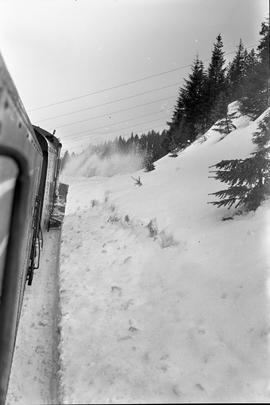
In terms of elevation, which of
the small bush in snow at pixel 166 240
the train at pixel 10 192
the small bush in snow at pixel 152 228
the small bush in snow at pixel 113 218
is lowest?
the small bush in snow at pixel 113 218

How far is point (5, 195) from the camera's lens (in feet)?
7.79

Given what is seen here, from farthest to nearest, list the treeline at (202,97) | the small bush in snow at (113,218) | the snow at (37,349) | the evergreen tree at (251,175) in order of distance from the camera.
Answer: the treeline at (202,97) → the small bush in snow at (113,218) → the evergreen tree at (251,175) → the snow at (37,349)

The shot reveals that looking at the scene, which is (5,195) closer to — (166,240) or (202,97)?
(166,240)

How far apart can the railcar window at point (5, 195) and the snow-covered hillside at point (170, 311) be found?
2.36 meters

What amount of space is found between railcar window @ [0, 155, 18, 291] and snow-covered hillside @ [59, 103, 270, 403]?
2.36 meters

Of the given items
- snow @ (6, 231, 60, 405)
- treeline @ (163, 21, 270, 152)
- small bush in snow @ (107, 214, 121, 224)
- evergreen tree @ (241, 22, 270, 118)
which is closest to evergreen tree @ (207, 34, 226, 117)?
treeline @ (163, 21, 270, 152)

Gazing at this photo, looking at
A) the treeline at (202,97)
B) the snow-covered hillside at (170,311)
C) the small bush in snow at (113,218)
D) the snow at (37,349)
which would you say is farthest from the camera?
the treeline at (202,97)

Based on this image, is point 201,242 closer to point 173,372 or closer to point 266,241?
point 266,241

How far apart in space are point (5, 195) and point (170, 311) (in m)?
4.09

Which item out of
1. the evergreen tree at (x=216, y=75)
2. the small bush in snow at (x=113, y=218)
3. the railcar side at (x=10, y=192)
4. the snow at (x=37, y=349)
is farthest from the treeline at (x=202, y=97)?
the railcar side at (x=10, y=192)

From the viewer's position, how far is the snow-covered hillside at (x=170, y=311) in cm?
423

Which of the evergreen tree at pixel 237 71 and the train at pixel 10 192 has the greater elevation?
the train at pixel 10 192

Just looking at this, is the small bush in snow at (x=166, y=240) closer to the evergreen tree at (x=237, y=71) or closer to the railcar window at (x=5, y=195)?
the railcar window at (x=5, y=195)

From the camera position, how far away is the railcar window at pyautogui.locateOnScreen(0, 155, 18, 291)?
222 centimetres
